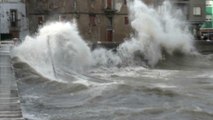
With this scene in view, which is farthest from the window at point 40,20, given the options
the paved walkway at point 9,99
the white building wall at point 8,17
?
the paved walkway at point 9,99

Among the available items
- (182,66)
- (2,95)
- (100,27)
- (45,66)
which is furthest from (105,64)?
(2,95)

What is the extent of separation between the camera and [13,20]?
88.0m

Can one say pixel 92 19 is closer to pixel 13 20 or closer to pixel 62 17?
pixel 62 17

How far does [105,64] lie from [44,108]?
3525 centimetres

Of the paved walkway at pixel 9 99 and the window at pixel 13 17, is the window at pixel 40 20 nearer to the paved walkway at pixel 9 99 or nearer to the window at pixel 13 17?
the window at pixel 13 17

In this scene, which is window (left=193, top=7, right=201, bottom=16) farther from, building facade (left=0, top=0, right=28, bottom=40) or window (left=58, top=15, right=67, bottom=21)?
building facade (left=0, top=0, right=28, bottom=40)

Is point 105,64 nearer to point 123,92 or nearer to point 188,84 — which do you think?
point 188,84

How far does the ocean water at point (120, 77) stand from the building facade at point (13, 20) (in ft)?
63.1

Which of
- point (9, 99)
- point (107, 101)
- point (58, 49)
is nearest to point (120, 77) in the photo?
point (58, 49)

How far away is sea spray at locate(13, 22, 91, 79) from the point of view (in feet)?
158

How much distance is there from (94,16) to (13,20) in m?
14.7

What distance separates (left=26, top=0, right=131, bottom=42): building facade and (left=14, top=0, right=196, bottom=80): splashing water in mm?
6088

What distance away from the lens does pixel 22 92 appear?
28766 millimetres

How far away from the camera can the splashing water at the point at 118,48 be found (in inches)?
1960
